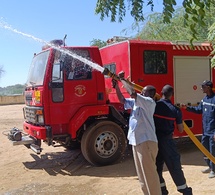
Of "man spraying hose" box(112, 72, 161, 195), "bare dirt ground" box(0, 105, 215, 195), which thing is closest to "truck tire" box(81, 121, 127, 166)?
"bare dirt ground" box(0, 105, 215, 195)

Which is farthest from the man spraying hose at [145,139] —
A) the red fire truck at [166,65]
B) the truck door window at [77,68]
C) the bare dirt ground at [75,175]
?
the red fire truck at [166,65]

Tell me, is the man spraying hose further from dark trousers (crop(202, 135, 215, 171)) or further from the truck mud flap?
the truck mud flap

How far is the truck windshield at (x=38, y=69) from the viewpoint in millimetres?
7201

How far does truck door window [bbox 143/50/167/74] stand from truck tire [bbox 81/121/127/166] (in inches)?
63.9

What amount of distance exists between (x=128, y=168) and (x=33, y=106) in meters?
2.53

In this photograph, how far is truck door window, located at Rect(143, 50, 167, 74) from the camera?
25.7 feet

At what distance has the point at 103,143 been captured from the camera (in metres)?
7.29

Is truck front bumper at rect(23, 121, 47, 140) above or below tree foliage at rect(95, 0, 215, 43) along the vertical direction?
below

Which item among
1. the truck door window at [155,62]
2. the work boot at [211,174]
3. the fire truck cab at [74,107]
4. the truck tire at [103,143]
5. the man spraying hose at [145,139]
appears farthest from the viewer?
the truck door window at [155,62]

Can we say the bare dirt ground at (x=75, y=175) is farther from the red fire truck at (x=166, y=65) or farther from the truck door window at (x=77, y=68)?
the truck door window at (x=77, y=68)

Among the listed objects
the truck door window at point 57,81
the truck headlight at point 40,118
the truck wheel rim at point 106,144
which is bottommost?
the truck wheel rim at point 106,144

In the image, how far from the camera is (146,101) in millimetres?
4262

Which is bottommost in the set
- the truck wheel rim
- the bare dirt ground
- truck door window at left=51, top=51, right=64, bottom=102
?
the bare dirt ground

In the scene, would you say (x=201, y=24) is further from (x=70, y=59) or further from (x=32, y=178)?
(x=32, y=178)
